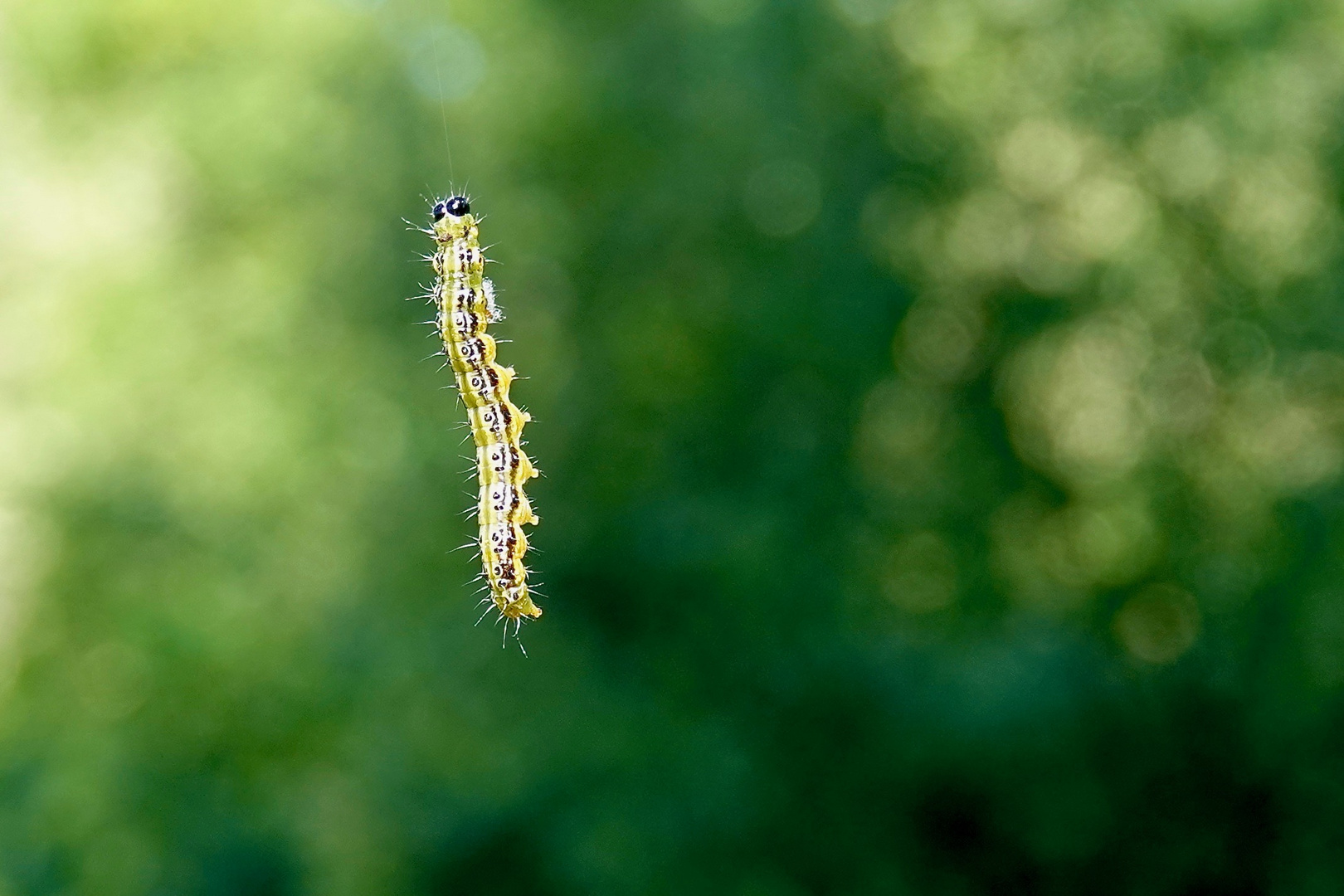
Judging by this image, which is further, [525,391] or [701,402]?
[701,402]

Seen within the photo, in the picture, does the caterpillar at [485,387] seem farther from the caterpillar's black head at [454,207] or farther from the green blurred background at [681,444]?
the green blurred background at [681,444]

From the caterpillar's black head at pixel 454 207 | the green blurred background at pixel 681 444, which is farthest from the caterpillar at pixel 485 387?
the green blurred background at pixel 681 444

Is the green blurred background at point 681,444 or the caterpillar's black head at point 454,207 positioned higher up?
the green blurred background at point 681,444

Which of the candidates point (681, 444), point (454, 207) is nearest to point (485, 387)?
point (454, 207)

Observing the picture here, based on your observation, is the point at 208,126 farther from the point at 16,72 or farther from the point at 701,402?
the point at 701,402

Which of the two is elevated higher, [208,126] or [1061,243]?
[208,126]

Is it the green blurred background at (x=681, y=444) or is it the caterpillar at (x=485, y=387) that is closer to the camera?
the caterpillar at (x=485, y=387)

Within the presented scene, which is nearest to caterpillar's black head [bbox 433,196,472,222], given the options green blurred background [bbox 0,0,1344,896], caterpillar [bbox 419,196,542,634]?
caterpillar [bbox 419,196,542,634]

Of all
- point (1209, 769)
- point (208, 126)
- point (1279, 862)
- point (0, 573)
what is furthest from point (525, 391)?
point (1279, 862)
